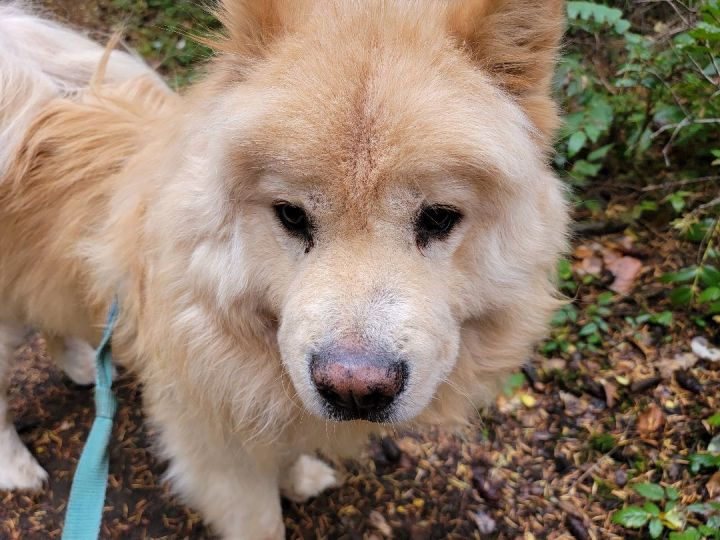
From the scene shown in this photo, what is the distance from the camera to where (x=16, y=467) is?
300 centimetres

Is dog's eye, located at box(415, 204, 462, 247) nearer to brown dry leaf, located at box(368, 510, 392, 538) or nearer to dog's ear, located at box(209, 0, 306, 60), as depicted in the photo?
dog's ear, located at box(209, 0, 306, 60)

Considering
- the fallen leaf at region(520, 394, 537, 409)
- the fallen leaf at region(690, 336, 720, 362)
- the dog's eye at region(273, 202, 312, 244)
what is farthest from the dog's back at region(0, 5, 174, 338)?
the fallen leaf at region(690, 336, 720, 362)

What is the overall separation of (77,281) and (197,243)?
96cm

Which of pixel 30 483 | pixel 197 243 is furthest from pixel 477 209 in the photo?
pixel 30 483

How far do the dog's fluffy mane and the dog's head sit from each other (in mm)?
10

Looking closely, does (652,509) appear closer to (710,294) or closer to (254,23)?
(710,294)

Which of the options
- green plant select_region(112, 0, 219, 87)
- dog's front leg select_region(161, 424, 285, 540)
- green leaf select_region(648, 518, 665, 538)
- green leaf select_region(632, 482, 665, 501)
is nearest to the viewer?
Result: dog's front leg select_region(161, 424, 285, 540)

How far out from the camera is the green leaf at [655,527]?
103 inches

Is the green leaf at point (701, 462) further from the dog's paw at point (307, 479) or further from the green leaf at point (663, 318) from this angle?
the dog's paw at point (307, 479)

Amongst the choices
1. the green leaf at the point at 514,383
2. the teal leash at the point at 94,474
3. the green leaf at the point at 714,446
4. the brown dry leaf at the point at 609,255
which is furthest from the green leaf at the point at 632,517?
the teal leash at the point at 94,474

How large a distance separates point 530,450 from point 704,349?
1119 millimetres

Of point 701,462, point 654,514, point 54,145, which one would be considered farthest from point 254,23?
point 701,462

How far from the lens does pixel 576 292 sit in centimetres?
379

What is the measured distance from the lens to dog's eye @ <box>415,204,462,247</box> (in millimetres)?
1604
